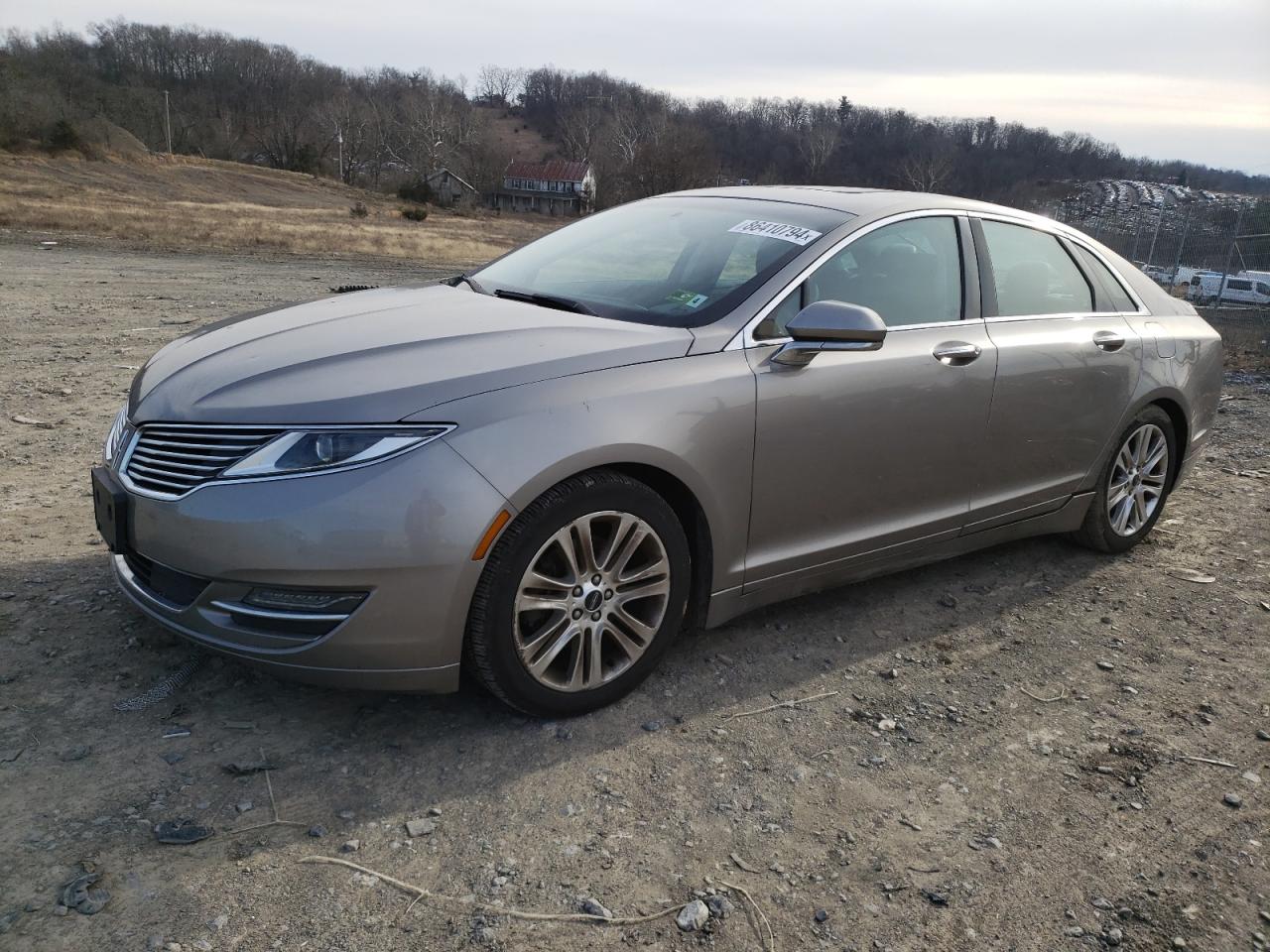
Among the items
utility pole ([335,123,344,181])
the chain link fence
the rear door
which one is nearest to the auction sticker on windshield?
the rear door

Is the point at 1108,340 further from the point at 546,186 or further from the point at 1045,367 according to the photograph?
the point at 546,186

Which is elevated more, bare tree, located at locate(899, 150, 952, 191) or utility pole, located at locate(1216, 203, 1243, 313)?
bare tree, located at locate(899, 150, 952, 191)

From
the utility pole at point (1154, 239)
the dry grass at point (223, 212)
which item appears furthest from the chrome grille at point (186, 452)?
the utility pole at point (1154, 239)

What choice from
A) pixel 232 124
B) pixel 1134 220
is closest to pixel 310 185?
pixel 232 124

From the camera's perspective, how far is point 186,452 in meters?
2.90

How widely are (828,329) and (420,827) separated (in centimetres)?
196

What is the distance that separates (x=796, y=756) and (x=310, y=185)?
262ft

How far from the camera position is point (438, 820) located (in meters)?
2.67

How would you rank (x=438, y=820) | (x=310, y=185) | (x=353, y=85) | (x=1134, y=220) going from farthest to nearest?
(x=353, y=85) < (x=310, y=185) < (x=1134, y=220) < (x=438, y=820)

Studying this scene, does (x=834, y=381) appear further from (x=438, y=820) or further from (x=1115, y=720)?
(x=438, y=820)

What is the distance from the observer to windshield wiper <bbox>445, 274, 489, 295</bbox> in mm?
4125

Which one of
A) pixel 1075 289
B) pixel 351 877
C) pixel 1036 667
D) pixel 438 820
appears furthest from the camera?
pixel 1075 289

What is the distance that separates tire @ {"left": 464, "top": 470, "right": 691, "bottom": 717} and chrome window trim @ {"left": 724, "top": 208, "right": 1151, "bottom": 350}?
71 centimetres

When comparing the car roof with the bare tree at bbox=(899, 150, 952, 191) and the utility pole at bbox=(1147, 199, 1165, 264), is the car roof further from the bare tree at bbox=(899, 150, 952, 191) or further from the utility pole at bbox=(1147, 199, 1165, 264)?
the bare tree at bbox=(899, 150, 952, 191)
